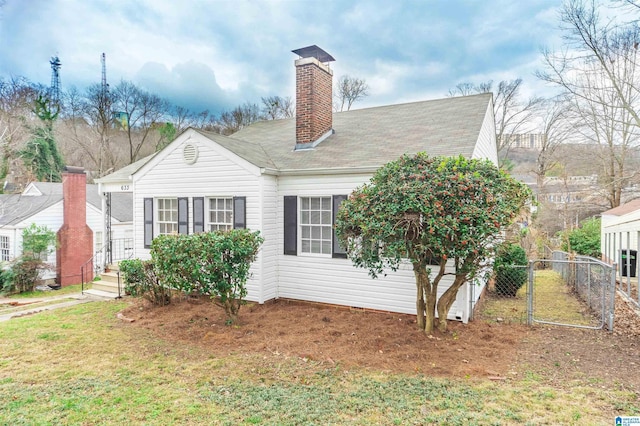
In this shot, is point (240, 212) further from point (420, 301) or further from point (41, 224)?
point (41, 224)

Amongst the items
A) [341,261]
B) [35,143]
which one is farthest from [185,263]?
[35,143]

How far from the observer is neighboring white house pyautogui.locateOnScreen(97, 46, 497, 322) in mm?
7770

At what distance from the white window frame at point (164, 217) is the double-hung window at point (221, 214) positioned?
1.25m

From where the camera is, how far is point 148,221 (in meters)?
9.83

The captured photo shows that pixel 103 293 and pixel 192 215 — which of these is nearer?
pixel 192 215

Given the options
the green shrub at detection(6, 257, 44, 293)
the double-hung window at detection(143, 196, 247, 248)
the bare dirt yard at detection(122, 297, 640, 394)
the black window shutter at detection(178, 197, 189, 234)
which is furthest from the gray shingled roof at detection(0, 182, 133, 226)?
the bare dirt yard at detection(122, 297, 640, 394)

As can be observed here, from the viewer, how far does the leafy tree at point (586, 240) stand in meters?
16.5

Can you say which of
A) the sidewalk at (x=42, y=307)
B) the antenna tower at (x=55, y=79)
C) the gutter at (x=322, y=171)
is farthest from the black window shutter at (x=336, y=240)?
the antenna tower at (x=55, y=79)

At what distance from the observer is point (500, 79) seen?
84.9 ft

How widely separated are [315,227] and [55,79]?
31.5 metres

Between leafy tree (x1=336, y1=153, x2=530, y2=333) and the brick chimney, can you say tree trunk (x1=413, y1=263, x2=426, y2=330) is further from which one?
the brick chimney

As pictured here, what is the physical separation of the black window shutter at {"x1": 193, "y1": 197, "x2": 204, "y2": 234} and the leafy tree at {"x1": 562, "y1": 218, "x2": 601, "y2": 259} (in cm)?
1610

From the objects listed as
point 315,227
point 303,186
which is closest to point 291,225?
point 315,227

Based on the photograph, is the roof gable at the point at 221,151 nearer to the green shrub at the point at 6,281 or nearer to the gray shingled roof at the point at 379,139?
the gray shingled roof at the point at 379,139
